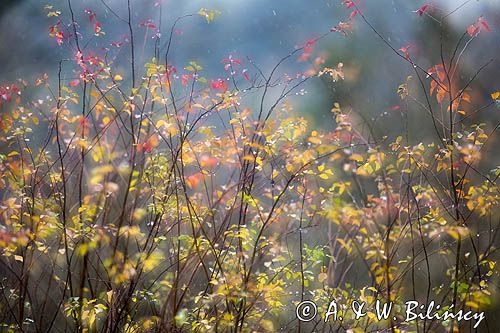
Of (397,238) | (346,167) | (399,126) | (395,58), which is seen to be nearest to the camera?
(346,167)

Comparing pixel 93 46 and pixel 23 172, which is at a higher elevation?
pixel 93 46

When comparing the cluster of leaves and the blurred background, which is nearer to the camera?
the cluster of leaves

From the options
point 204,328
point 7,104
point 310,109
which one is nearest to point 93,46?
point 7,104

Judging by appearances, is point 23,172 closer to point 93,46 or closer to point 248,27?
point 93,46

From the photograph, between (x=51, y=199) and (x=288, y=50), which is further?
(x=288, y=50)

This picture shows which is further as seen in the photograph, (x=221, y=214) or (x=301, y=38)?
(x=301, y=38)

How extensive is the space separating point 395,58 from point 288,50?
3.30 feet

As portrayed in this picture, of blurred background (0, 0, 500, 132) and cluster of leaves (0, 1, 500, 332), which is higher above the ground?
blurred background (0, 0, 500, 132)

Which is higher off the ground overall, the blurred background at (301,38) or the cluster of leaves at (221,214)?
the blurred background at (301,38)

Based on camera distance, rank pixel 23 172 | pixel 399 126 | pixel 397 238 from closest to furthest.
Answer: pixel 397 238 → pixel 23 172 → pixel 399 126

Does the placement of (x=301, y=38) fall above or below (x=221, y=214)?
above

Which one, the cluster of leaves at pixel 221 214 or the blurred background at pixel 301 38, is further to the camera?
the blurred background at pixel 301 38

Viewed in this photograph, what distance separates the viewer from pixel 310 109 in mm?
4527

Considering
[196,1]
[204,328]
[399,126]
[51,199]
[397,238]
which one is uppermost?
[196,1]
